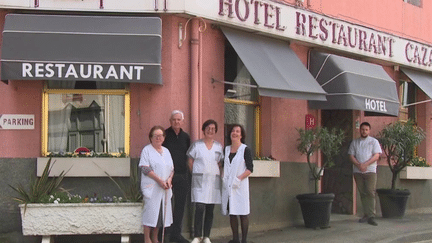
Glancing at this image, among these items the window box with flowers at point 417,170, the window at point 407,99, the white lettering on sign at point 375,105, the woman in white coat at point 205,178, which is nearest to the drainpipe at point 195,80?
the woman in white coat at point 205,178

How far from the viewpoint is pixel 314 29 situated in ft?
42.5

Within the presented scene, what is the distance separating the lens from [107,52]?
394 inches

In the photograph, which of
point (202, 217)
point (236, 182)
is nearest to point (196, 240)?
point (202, 217)

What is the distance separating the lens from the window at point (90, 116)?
10.6 metres

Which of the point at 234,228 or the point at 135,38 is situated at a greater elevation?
the point at 135,38

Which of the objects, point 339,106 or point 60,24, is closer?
point 60,24

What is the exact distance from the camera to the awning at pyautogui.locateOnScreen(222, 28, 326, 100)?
11.1 meters

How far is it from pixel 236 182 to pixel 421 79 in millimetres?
7365

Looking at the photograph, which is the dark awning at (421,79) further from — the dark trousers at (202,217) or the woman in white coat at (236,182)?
the dark trousers at (202,217)

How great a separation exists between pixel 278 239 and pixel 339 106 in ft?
9.53

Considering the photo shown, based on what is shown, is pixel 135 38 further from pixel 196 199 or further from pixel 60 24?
pixel 196 199

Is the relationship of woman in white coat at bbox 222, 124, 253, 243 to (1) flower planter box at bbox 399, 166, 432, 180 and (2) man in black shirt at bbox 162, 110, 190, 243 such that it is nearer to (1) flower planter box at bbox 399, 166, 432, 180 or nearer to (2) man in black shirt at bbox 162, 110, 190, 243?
(2) man in black shirt at bbox 162, 110, 190, 243

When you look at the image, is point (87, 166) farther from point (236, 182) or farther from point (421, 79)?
point (421, 79)

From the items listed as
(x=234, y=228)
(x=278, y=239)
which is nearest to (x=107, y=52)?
(x=234, y=228)
